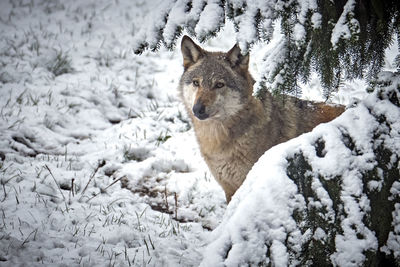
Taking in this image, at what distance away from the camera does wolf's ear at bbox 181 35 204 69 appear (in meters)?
4.33

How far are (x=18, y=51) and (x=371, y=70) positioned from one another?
6.40 m

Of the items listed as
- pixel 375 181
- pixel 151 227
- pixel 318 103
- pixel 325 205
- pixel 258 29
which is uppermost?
pixel 258 29

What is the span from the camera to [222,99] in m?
4.11

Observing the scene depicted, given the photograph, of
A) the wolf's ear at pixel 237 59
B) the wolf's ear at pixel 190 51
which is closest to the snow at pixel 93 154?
the wolf's ear at pixel 190 51

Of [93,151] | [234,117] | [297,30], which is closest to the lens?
[297,30]

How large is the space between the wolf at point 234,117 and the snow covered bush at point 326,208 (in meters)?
1.82

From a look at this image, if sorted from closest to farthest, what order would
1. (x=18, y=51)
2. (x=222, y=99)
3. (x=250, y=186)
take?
(x=250, y=186), (x=222, y=99), (x=18, y=51)

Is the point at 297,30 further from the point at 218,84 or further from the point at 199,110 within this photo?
the point at 218,84

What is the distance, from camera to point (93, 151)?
502cm

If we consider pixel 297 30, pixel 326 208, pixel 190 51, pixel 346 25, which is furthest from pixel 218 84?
pixel 326 208

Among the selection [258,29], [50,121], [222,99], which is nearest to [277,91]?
[258,29]

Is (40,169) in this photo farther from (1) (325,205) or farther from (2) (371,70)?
(2) (371,70)

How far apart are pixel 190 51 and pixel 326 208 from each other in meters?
2.93

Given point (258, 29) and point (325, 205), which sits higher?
point (258, 29)
